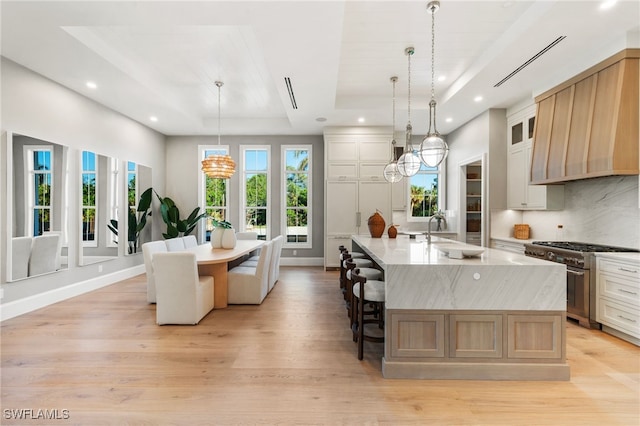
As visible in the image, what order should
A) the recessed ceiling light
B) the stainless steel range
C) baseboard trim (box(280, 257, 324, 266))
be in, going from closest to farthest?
the recessed ceiling light
the stainless steel range
baseboard trim (box(280, 257, 324, 266))

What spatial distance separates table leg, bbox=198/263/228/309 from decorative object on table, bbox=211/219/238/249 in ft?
2.00

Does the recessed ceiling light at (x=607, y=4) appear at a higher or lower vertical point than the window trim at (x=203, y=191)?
higher

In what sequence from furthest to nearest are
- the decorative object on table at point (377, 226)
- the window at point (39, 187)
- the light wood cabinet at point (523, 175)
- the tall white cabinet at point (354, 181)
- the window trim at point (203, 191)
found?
the window trim at point (203, 191) < the tall white cabinet at point (354, 181) < the decorative object on table at point (377, 226) < the light wood cabinet at point (523, 175) < the window at point (39, 187)

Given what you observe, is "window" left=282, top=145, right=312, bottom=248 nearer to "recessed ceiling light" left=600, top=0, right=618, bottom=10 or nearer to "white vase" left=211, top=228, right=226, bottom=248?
"white vase" left=211, top=228, right=226, bottom=248

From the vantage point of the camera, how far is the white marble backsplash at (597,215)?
11.1 feet

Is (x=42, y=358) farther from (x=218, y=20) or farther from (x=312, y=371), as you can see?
(x=218, y=20)

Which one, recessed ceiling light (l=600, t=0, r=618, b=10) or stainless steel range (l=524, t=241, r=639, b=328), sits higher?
recessed ceiling light (l=600, t=0, r=618, b=10)

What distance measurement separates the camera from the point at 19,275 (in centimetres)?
367

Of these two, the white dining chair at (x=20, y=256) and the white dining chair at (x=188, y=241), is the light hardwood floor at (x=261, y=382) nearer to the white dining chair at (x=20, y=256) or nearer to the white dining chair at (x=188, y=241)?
the white dining chair at (x=20, y=256)

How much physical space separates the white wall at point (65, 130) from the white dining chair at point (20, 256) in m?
0.09

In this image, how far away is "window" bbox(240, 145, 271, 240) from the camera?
23.9 ft

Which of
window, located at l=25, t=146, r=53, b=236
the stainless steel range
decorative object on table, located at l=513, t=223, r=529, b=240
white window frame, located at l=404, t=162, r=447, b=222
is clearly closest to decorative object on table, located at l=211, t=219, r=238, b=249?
window, located at l=25, t=146, r=53, b=236

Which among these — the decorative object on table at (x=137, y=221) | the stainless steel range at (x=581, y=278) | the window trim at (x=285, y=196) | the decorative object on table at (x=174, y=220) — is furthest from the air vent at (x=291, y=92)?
the stainless steel range at (x=581, y=278)

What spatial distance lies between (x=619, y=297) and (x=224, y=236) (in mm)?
4673
